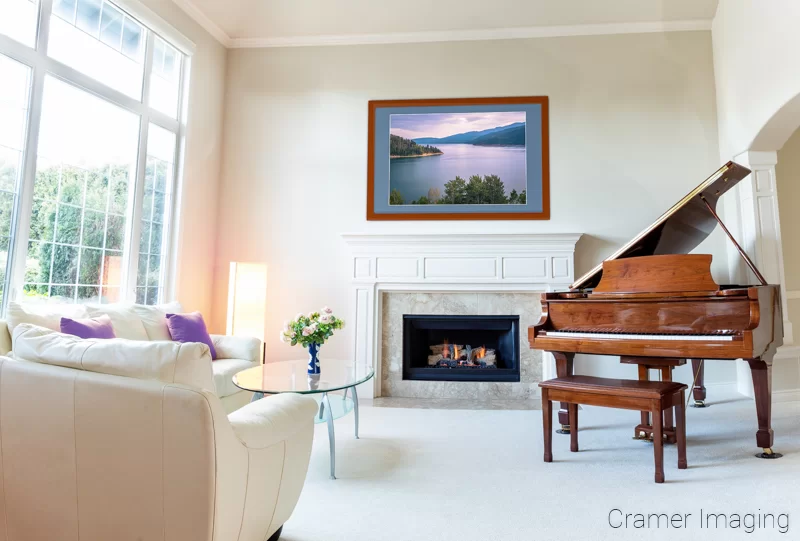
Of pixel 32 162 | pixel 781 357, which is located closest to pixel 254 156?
pixel 32 162

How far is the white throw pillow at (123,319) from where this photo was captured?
3250 millimetres

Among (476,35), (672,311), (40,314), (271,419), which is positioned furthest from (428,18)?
(271,419)

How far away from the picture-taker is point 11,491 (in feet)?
5.25

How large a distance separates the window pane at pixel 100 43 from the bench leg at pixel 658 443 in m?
4.46

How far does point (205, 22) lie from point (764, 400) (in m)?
5.71

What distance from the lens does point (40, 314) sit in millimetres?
2756

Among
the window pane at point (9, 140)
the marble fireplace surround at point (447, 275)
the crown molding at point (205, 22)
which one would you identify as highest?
the crown molding at point (205, 22)

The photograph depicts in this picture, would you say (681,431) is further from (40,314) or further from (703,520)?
(40,314)

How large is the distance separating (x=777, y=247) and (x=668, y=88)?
6.06ft

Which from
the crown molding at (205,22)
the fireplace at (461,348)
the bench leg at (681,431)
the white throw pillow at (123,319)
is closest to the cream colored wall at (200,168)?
the crown molding at (205,22)

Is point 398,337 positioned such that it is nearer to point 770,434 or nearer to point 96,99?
point 770,434

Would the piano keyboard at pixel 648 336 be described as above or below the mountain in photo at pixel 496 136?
below

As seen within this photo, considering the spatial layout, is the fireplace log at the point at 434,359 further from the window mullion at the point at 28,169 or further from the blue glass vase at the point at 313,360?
the window mullion at the point at 28,169

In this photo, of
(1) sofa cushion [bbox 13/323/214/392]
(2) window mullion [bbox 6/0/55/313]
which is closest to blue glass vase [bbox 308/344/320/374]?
(1) sofa cushion [bbox 13/323/214/392]
